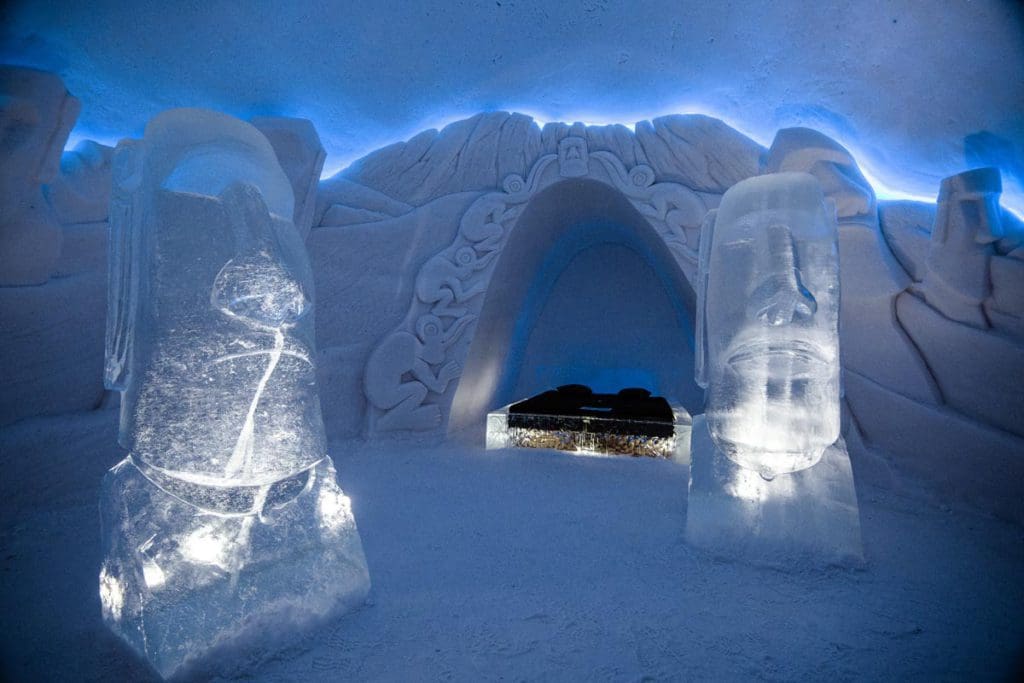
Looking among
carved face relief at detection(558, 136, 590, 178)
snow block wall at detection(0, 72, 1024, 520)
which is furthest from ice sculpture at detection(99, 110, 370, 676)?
carved face relief at detection(558, 136, 590, 178)

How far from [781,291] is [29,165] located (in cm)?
370

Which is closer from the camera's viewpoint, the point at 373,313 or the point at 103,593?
the point at 103,593

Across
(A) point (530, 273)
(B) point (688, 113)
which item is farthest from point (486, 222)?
(B) point (688, 113)

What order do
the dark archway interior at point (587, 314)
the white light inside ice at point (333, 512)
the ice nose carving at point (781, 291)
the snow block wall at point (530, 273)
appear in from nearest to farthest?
the white light inside ice at point (333, 512), the ice nose carving at point (781, 291), the snow block wall at point (530, 273), the dark archway interior at point (587, 314)

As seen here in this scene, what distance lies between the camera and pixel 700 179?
4.21 m

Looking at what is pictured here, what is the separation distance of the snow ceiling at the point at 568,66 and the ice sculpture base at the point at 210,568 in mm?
3114

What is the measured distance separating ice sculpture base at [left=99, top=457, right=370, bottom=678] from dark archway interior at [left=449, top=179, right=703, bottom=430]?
3.23m

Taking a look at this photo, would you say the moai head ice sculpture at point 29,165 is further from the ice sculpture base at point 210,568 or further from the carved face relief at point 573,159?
the carved face relief at point 573,159

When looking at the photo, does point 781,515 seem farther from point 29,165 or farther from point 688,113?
point 29,165

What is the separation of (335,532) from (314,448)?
272mm

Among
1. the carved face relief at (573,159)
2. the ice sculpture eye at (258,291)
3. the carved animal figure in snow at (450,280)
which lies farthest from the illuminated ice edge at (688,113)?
the ice sculpture eye at (258,291)

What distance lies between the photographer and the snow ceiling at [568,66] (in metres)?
3.19

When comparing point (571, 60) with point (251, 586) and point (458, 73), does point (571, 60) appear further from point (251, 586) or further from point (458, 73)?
point (251, 586)

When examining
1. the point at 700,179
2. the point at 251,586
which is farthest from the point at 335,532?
the point at 700,179
